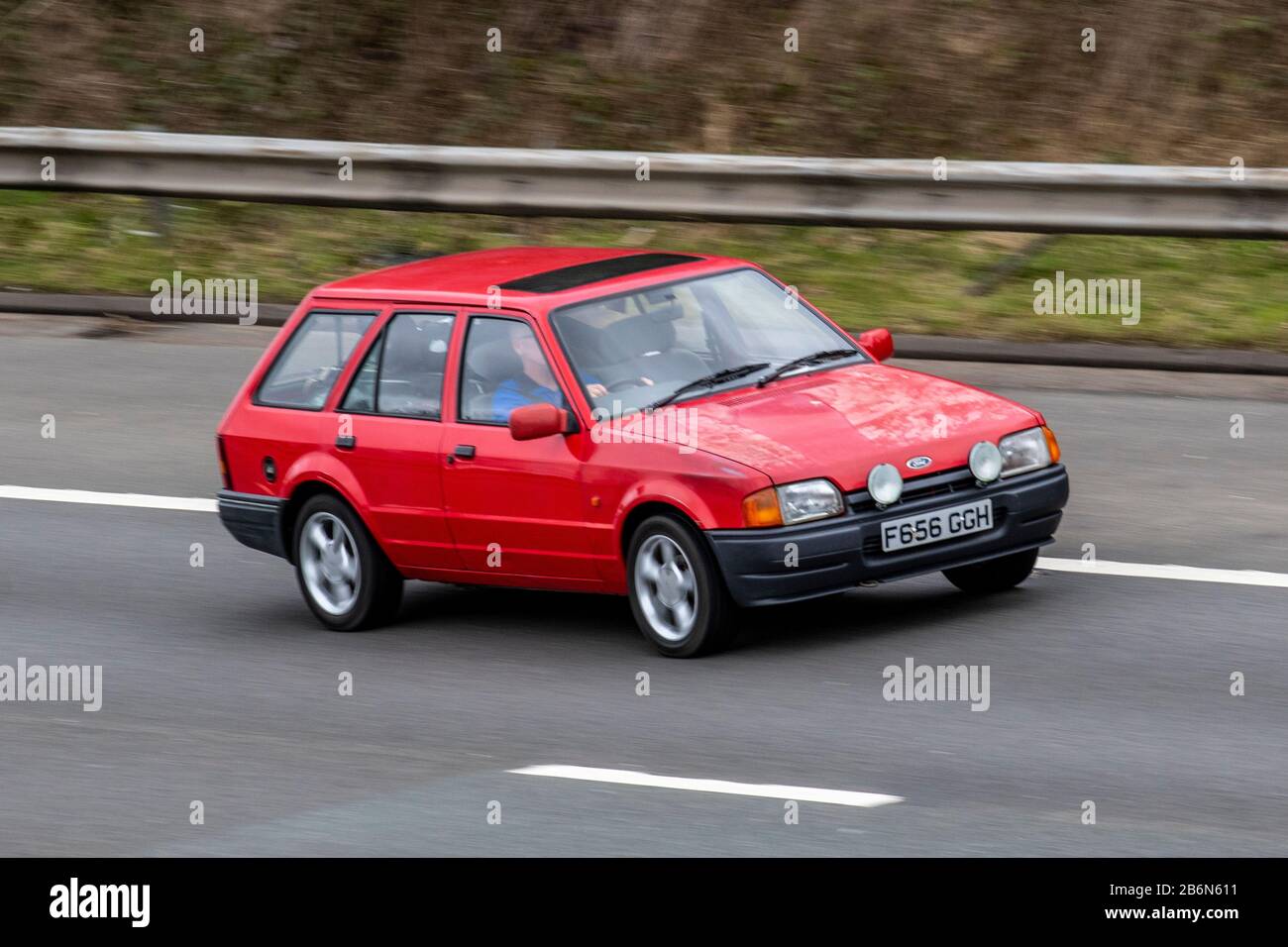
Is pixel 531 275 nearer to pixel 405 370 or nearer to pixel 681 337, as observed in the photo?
pixel 405 370

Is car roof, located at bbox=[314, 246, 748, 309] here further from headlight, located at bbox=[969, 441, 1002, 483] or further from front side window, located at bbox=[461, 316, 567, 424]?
headlight, located at bbox=[969, 441, 1002, 483]

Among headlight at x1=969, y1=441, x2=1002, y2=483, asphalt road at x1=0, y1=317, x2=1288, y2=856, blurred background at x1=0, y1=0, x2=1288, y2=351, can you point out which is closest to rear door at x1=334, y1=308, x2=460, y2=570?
asphalt road at x1=0, y1=317, x2=1288, y2=856

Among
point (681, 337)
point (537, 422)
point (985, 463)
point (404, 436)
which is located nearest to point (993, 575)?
point (985, 463)

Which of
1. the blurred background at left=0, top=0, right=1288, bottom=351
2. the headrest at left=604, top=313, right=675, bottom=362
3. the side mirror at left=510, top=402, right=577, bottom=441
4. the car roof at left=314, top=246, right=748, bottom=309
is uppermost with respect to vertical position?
the blurred background at left=0, top=0, right=1288, bottom=351

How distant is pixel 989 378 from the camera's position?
1366 centimetres

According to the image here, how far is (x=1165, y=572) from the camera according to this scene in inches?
382

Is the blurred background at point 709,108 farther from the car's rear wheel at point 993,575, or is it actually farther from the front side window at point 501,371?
the front side window at point 501,371

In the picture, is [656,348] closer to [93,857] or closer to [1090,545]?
[1090,545]

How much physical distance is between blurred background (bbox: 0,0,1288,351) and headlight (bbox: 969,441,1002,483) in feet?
18.7

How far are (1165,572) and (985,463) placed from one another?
1393mm

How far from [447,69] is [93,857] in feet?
50.8

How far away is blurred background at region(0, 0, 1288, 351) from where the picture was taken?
16.0 meters

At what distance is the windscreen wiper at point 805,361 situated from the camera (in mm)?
9242

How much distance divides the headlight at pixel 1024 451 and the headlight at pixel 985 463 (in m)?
0.08
